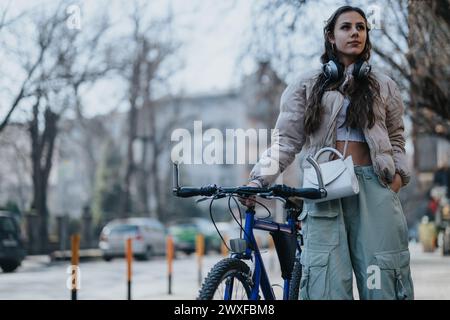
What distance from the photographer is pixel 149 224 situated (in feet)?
96.4

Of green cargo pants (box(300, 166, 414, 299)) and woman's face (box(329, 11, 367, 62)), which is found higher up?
woman's face (box(329, 11, 367, 62))

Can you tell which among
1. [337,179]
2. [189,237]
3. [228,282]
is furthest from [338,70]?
[189,237]

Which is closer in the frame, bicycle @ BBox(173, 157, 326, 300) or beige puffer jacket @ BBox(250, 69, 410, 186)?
bicycle @ BBox(173, 157, 326, 300)

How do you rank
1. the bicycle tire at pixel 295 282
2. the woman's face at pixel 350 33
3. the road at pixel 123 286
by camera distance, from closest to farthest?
the woman's face at pixel 350 33 → the bicycle tire at pixel 295 282 → the road at pixel 123 286

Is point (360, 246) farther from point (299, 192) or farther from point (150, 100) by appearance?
point (150, 100)

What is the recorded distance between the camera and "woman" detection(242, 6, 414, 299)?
3648mm

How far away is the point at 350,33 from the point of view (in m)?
3.94


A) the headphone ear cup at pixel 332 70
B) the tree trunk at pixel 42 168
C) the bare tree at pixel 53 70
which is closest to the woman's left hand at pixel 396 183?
the headphone ear cup at pixel 332 70

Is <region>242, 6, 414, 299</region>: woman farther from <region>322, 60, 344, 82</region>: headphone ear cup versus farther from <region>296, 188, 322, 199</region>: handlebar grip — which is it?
<region>296, 188, 322, 199</region>: handlebar grip

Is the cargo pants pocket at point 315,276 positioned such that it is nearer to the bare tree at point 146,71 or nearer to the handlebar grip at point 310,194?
the handlebar grip at point 310,194

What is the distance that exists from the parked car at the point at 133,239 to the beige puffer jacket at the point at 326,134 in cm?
2336

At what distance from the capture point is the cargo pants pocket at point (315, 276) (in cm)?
361

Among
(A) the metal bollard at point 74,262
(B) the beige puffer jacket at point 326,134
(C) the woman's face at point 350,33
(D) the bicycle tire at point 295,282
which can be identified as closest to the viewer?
(B) the beige puffer jacket at point 326,134

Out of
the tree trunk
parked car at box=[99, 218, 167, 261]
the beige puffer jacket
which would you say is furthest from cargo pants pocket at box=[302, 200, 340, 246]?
→ the tree trunk
